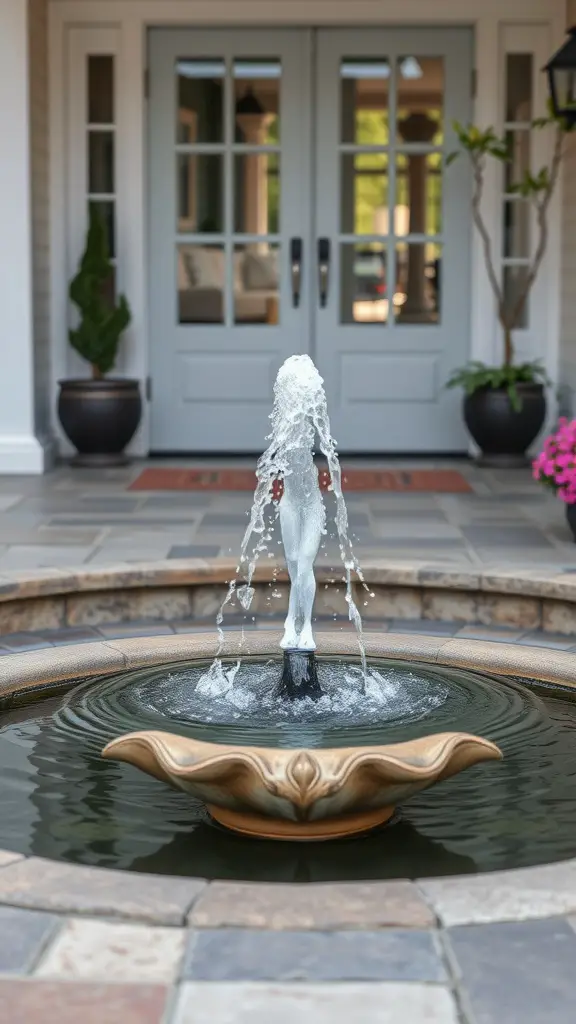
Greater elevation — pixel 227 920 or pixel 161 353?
pixel 161 353

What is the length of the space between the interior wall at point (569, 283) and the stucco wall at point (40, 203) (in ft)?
8.76

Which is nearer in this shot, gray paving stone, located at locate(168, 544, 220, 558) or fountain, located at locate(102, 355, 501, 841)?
fountain, located at locate(102, 355, 501, 841)

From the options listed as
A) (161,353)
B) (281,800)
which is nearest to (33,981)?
(281,800)

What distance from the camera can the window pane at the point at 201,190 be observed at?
796cm

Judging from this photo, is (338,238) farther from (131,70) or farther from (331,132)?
(131,70)

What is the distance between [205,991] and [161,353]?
6.33 meters

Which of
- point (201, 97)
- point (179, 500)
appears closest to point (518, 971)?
point (179, 500)

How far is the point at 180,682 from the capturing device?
3.80 metres

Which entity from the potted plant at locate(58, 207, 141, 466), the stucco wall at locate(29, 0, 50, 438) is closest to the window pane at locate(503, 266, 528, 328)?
the potted plant at locate(58, 207, 141, 466)

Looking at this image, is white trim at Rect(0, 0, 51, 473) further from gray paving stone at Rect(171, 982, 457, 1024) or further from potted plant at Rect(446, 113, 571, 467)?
gray paving stone at Rect(171, 982, 457, 1024)

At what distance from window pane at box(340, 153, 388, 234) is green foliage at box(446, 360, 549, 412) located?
0.96 m

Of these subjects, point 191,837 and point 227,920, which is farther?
point 191,837

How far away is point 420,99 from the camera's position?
7.88 meters

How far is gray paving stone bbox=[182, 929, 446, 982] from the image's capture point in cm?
201
